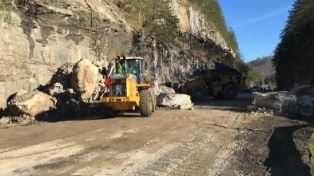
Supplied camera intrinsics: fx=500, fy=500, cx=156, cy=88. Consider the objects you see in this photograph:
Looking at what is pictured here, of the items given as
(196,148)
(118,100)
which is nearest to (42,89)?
(118,100)

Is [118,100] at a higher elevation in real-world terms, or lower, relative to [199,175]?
higher

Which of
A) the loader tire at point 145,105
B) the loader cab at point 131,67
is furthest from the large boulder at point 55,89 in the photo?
the loader tire at point 145,105

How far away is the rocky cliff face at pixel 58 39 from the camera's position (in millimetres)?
19312

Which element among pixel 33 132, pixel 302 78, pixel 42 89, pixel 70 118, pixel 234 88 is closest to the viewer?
pixel 33 132

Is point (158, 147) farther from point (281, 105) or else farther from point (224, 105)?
point (224, 105)

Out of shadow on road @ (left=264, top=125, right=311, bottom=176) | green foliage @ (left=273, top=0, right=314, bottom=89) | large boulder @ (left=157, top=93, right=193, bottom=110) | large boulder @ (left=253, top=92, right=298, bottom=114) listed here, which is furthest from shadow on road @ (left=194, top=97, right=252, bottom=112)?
green foliage @ (left=273, top=0, right=314, bottom=89)

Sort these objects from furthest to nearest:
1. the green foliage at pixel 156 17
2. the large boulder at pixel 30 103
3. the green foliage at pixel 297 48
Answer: the green foliage at pixel 297 48 < the green foliage at pixel 156 17 < the large boulder at pixel 30 103

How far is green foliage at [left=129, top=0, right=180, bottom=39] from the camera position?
3195 cm

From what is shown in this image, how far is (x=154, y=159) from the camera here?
33.2 feet

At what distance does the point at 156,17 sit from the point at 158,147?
23.5 m

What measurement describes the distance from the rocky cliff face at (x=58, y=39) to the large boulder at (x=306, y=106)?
949 centimetres

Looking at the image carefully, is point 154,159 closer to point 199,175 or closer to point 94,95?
point 199,175

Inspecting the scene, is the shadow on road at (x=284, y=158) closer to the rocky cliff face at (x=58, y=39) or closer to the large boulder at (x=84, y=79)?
the large boulder at (x=84, y=79)

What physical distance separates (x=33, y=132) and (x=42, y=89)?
6.41 metres
